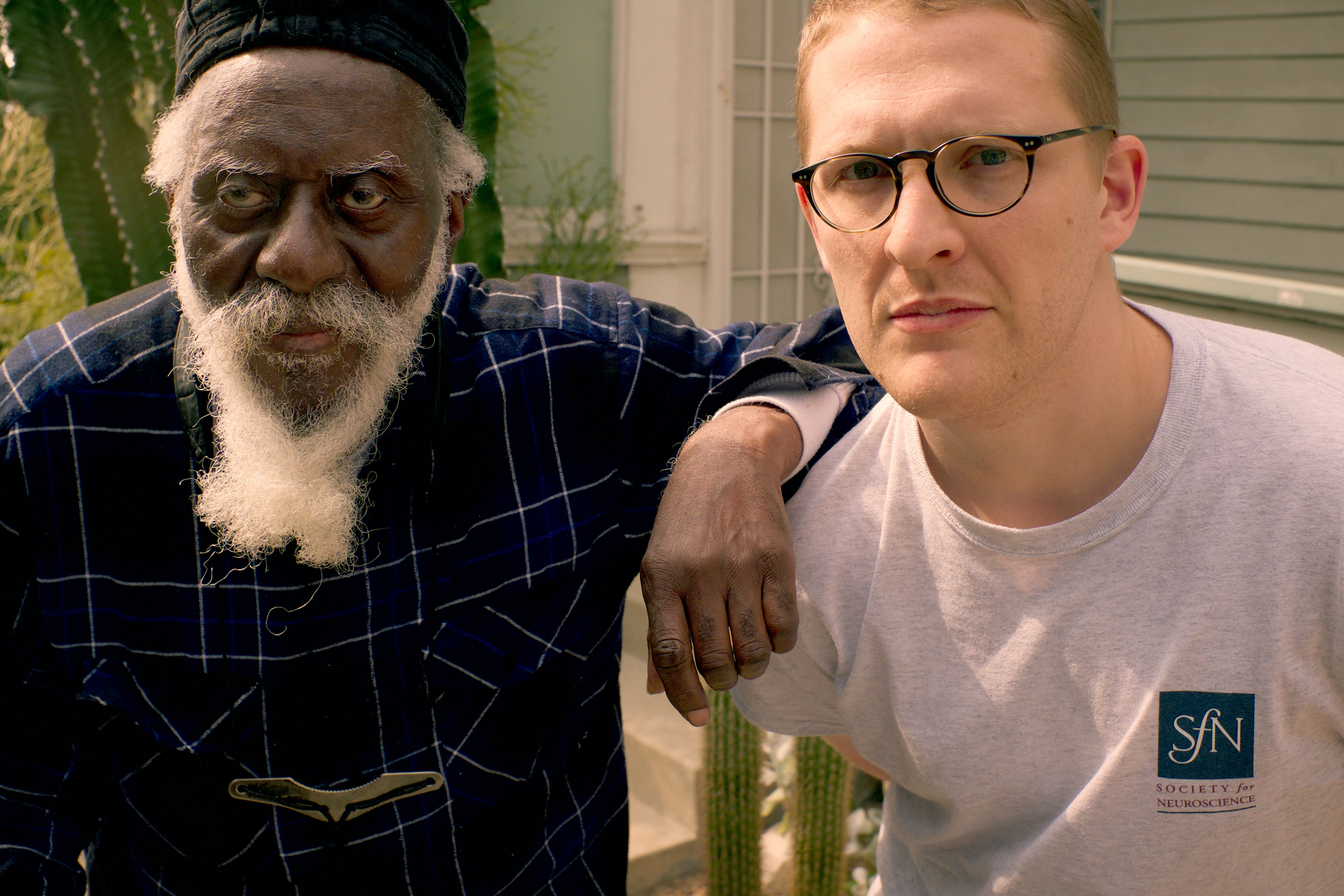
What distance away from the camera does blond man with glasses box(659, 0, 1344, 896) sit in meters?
1.39

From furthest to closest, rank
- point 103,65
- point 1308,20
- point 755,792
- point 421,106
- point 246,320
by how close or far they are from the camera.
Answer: point 1308,20
point 103,65
point 755,792
point 421,106
point 246,320

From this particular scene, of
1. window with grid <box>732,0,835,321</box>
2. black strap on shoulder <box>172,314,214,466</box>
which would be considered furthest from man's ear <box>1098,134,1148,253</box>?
window with grid <box>732,0,835,321</box>

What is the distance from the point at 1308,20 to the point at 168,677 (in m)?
5.70

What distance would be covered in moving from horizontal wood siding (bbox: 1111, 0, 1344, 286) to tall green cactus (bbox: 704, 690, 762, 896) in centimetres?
391

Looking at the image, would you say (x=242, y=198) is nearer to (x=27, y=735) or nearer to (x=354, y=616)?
(x=354, y=616)

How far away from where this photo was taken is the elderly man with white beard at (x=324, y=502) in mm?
1743

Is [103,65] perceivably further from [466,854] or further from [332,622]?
[466,854]

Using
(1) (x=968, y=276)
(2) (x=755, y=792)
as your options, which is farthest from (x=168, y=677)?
(2) (x=755, y=792)

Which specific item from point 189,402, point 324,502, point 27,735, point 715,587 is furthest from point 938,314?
point 27,735

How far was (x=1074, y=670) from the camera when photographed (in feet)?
4.91

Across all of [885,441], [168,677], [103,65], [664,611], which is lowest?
[168,677]

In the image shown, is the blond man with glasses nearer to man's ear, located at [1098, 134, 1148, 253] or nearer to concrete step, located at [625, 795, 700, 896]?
man's ear, located at [1098, 134, 1148, 253]

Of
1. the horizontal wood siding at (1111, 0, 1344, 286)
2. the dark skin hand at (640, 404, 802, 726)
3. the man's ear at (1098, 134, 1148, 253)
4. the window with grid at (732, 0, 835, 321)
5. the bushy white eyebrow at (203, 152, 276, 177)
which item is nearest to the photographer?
the dark skin hand at (640, 404, 802, 726)

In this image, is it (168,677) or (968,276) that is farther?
(168,677)
